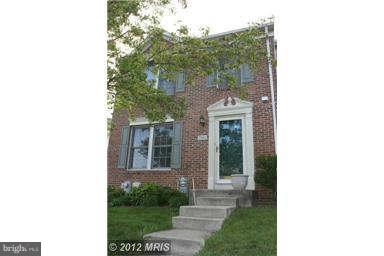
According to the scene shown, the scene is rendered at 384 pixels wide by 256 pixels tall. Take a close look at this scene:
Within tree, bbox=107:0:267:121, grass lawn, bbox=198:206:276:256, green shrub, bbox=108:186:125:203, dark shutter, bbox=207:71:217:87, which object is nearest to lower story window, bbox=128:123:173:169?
tree, bbox=107:0:267:121

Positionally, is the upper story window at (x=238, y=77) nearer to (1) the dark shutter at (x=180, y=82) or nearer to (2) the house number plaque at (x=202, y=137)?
(1) the dark shutter at (x=180, y=82)

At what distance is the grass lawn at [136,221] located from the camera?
2.69 metres

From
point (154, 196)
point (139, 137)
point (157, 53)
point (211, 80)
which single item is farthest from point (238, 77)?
point (154, 196)

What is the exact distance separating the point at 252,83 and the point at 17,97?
1904 mm

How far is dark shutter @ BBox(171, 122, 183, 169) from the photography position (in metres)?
3.07

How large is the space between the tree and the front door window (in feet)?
1.03

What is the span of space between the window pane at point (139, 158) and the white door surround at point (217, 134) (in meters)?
0.54

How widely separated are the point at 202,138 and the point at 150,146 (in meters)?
0.44

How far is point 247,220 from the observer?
2885 mm

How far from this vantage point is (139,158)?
3096 millimetres

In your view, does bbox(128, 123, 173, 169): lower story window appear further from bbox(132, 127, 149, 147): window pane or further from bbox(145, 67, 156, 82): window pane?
bbox(145, 67, 156, 82): window pane

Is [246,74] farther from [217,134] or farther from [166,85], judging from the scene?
[166,85]
